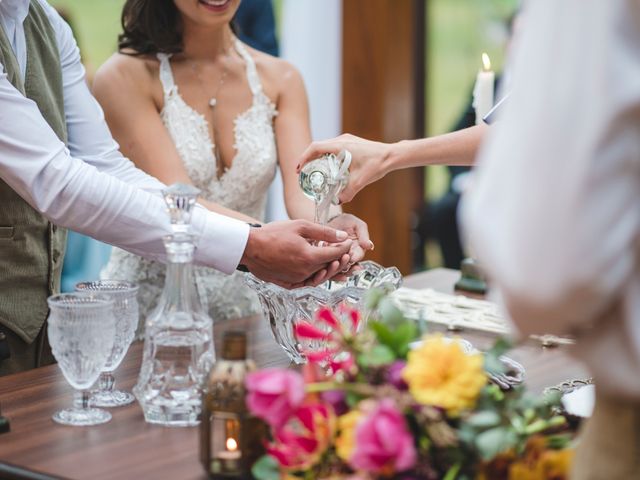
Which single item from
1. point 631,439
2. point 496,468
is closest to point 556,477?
point 496,468

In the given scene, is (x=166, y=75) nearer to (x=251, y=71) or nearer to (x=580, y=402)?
(x=251, y=71)

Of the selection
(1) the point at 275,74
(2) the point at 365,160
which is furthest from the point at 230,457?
(1) the point at 275,74

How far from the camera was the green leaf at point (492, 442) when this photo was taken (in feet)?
3.09

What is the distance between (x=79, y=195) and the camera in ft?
6.00

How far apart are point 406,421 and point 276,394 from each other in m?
0.13

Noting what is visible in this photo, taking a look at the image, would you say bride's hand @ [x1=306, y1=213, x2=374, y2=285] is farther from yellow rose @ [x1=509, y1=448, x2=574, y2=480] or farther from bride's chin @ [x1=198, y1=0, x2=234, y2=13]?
yellow rose @ [x1=509, y1=448, x2=574, y2=480]

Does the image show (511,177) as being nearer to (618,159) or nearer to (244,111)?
(618,159)

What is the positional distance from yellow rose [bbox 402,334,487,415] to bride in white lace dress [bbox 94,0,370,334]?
164 centimetres

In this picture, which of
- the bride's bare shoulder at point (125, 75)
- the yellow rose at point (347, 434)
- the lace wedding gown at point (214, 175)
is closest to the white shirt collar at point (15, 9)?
the bride's bare shoulder at point (125, 75)

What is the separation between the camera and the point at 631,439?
0.83m

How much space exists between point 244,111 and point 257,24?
1115 millimetres

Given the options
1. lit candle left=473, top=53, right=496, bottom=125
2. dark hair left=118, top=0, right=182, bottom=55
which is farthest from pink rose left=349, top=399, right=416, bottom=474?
dark hair left=118, top=0, right=182, bottom=55

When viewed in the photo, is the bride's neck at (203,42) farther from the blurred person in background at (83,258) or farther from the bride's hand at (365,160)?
the blurred person in background at (83,258)

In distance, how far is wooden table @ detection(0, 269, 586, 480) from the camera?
4.01ft
